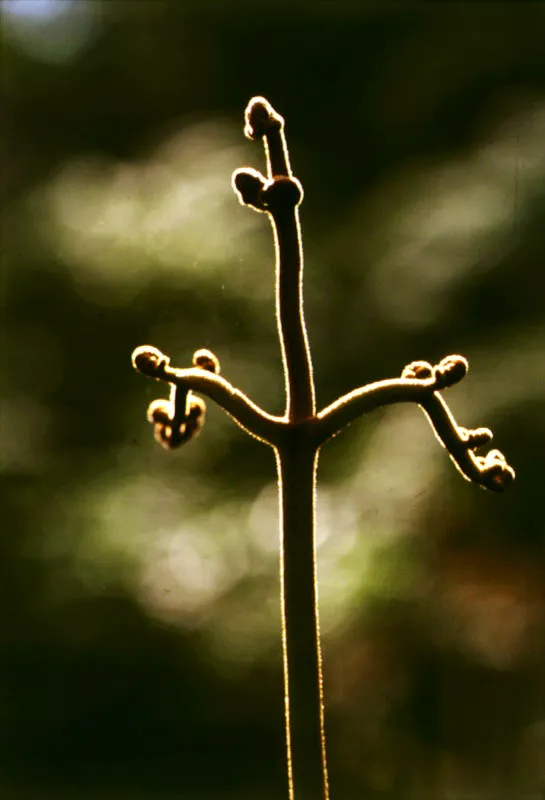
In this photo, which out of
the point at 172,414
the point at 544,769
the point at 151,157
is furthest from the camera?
the point at 151,157

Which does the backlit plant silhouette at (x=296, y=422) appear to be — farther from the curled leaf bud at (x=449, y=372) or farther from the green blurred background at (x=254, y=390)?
the green blurred background at (x=254, y=390)

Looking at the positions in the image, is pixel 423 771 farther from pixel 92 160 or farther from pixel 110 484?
pixel 92 160

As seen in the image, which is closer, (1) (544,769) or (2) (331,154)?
(1) (544,769)

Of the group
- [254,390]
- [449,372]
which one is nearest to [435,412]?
[449,372]

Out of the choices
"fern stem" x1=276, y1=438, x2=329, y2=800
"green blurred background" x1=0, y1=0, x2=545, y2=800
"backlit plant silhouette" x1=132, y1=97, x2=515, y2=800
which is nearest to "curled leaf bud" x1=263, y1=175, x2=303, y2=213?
"backlit plant silhouette" x1=132, y1=97, x2=515, y2=800

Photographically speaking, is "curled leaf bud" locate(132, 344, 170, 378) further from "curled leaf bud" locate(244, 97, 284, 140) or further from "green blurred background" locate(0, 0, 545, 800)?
"green blurred background" locate(0, 0, 545, 800)

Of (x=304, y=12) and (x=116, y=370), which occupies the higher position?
(x=304, y=12)

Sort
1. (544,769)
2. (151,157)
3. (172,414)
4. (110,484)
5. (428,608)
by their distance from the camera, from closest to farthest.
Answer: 1. (172,414)
2. (544,769)
3. (428,608)
4. (110,484)
5. (151,157)

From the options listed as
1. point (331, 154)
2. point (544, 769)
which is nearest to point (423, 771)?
point (544, 769)
